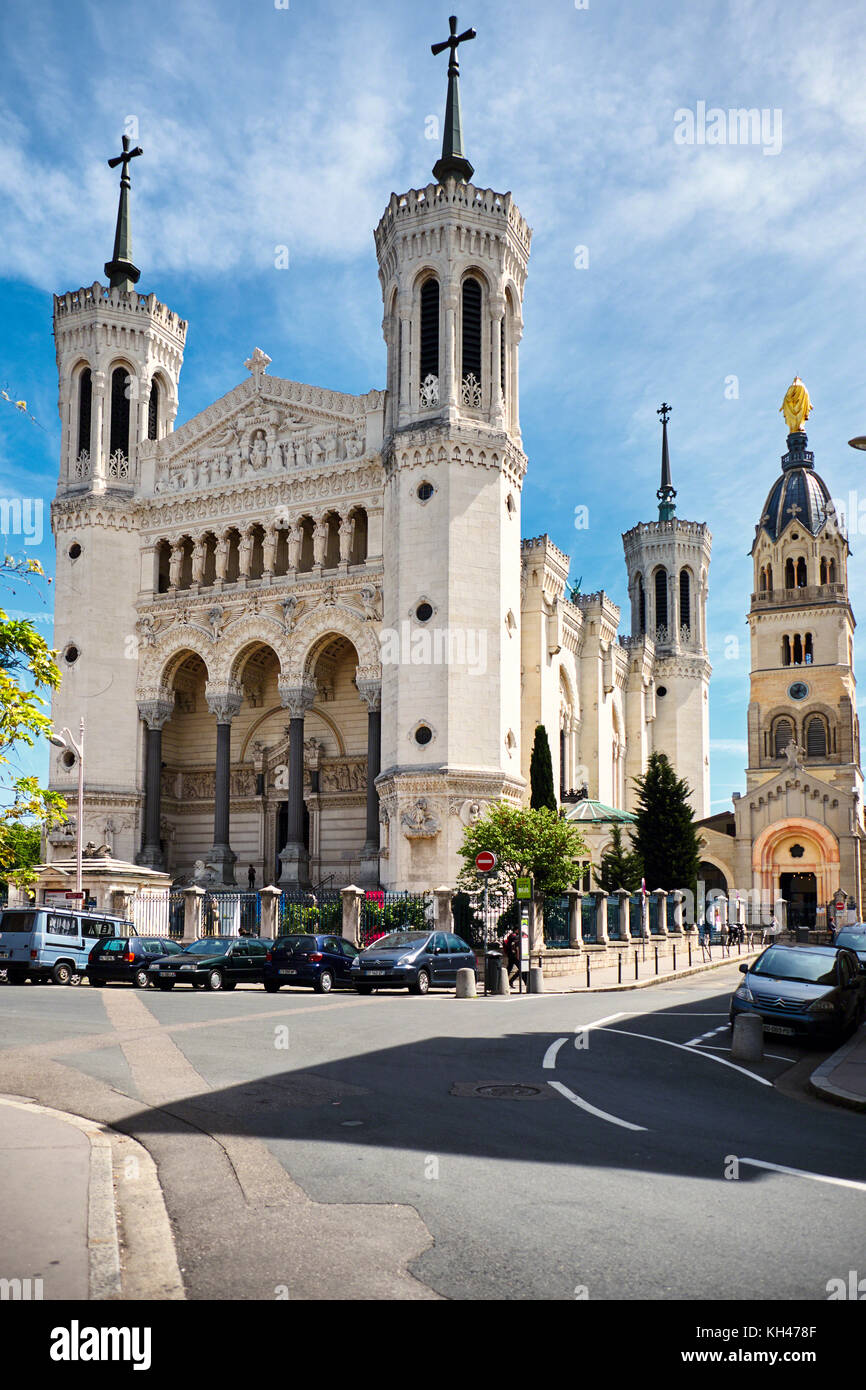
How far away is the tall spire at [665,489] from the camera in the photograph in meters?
81.9

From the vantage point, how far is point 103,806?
1876 inches

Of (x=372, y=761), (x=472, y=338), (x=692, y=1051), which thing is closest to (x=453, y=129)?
(x=472, y=338)

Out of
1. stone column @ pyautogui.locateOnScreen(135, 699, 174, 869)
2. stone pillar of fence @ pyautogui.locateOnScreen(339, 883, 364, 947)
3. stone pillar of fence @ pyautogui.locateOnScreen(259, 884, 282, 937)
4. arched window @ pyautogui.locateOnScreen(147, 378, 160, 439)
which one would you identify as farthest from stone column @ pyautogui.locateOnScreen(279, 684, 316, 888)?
arched window @ pyautogui.locateOnScreen(147, 378, 160, 439)

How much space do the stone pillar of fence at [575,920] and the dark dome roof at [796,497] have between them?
50.8 metres

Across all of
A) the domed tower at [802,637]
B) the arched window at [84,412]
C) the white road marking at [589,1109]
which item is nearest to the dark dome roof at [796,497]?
the domed tower at [802,637]

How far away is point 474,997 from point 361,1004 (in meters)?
3.80

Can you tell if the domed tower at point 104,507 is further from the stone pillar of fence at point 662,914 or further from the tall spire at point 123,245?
the stone pillar of fence at point 662,914

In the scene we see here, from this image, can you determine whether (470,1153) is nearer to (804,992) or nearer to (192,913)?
(804,992)

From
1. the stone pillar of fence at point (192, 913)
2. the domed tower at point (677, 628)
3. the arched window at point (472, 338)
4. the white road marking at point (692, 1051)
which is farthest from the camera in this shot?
the domed tower at point (677, 628)

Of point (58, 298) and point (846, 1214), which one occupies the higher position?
point (58, 298)

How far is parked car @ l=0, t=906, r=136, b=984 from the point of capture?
28.2m

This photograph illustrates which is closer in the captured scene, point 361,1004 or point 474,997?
point 361,1004
